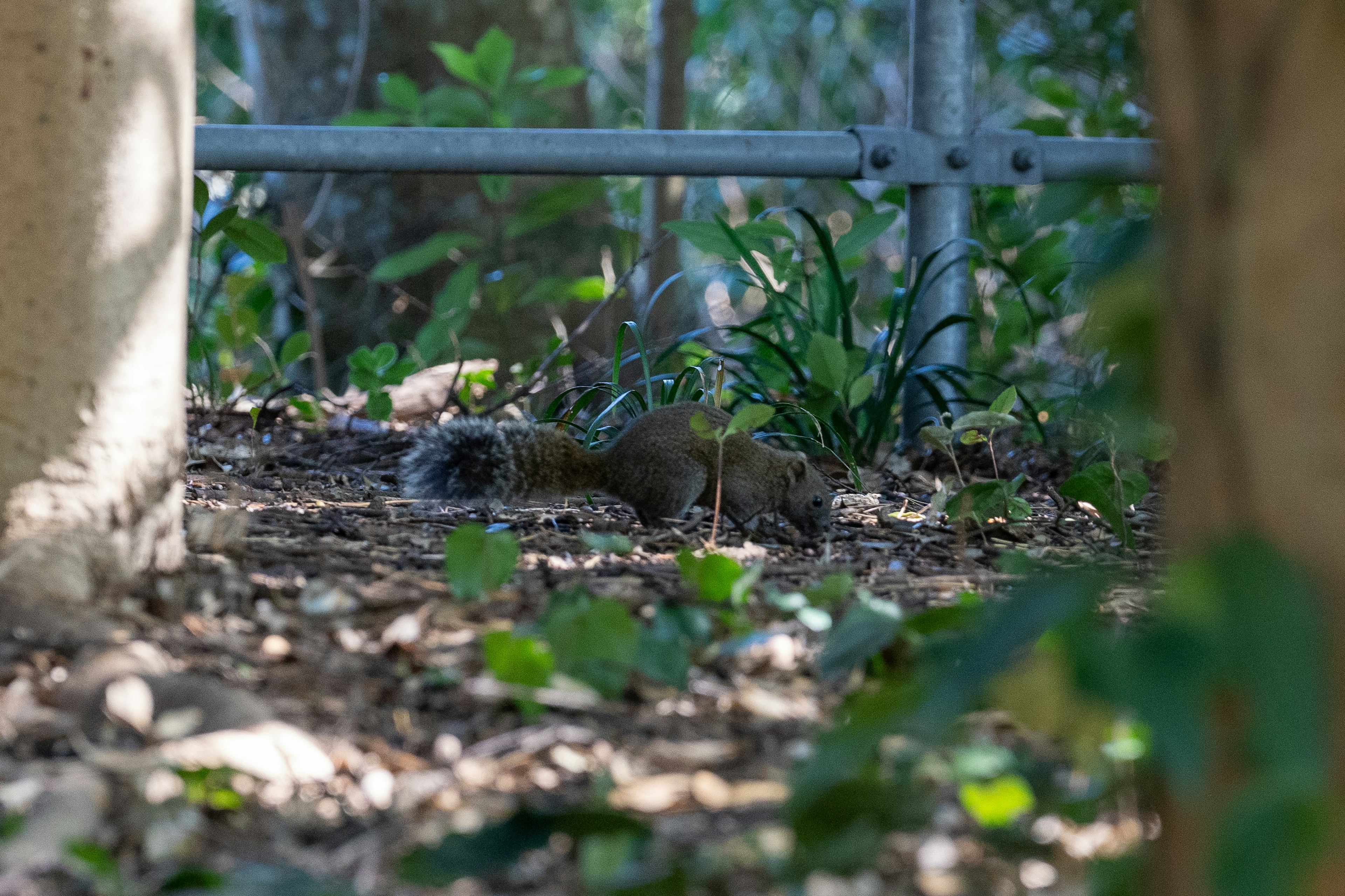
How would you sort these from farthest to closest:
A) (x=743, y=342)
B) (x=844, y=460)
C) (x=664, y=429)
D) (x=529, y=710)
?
1. (x=743, y=342)
2. (x=844, y=460)
3. (x=664, y=429)
4. (x=529, y=710)

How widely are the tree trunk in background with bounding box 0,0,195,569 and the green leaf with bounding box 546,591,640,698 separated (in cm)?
84

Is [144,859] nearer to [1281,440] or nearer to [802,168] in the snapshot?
[1281,440]

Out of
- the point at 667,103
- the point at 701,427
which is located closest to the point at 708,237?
the point at 701,427

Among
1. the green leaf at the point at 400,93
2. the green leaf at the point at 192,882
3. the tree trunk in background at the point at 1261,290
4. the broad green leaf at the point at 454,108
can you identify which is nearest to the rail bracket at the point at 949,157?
the broad green leaf at the point at 454,108

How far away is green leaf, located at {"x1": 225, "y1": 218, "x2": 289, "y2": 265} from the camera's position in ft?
11.7

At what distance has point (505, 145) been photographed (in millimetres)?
4051

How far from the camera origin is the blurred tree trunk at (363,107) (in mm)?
6812

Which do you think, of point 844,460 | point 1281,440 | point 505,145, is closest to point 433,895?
point 1281,440

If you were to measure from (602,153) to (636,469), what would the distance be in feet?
3.83

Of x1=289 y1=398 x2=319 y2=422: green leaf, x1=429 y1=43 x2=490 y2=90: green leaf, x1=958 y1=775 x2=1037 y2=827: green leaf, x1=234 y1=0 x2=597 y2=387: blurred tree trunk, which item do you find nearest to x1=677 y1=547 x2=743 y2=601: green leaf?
x1=958 y1=775 x2=1037 y2=827: green leaf

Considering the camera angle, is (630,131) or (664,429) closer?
(664,429)

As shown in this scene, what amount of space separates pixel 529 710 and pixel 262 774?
375mm

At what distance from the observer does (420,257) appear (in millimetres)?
5660

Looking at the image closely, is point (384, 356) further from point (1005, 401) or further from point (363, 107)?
point (363, 107)
